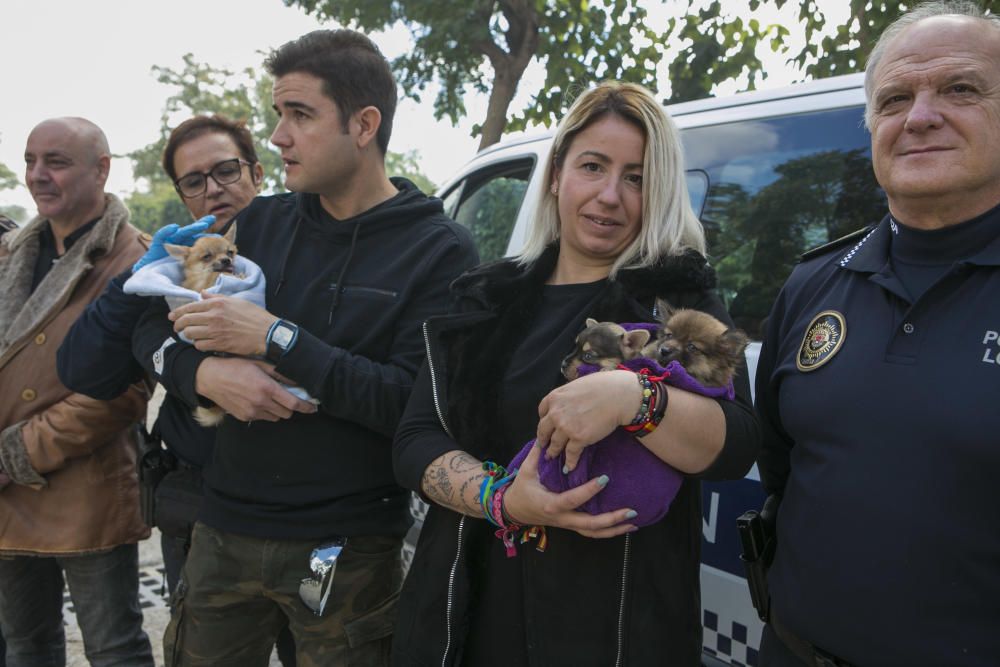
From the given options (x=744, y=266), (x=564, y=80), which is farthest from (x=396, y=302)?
(x=564, y=80)

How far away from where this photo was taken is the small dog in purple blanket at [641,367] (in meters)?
1.57

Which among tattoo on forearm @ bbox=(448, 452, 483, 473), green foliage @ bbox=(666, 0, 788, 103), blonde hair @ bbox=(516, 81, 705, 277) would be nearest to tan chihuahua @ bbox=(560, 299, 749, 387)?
blonde hair @ bbox=(516, 81, 705, 277)

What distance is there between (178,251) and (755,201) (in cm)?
201

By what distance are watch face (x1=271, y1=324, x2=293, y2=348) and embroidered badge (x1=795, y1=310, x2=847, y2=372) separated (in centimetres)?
133

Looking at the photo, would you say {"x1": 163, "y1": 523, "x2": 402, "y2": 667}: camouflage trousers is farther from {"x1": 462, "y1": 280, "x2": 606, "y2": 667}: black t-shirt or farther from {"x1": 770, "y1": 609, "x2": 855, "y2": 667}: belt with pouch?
{"x1": 770, "y1": 609, "x2": 855, "y2": 667}: belt with pouch

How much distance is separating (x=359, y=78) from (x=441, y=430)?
118cm

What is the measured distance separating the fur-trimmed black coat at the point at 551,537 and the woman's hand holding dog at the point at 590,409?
247 millimetres

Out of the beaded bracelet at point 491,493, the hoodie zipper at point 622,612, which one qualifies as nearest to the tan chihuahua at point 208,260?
the beaded bracelet at point 491,493

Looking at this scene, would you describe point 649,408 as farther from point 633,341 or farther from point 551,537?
point 551,537

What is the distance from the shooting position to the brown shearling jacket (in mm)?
2889

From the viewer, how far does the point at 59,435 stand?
2.86 meters

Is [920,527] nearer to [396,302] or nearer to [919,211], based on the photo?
[919,211]

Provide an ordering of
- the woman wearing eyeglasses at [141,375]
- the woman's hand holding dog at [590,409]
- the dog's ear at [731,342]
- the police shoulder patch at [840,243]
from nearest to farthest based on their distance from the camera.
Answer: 1. the woman's hand holding dog at [590,409]
2. the dog's ear at [731,342]
3. the police shoulder patch at [840,243]
4. the woman wearing eyeglasses at [141,375]

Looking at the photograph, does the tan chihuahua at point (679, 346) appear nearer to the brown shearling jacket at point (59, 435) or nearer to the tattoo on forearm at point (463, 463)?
the tattoo on forearm at point (463, 463)
